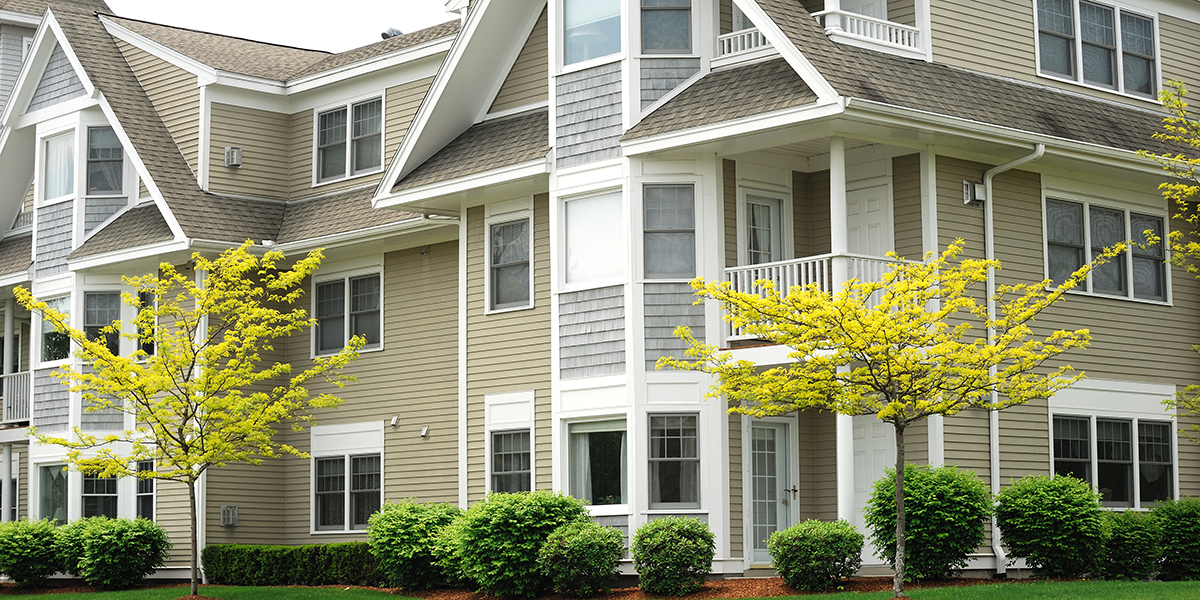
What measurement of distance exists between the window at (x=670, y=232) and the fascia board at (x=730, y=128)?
0.74 metres

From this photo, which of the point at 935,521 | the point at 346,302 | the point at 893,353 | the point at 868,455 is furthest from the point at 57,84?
the point at 935,521

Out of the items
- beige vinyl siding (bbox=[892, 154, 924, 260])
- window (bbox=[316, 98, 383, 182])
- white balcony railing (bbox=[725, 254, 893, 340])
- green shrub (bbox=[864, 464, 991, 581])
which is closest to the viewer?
green shrub (bbox=[864, 464, 991, 581])

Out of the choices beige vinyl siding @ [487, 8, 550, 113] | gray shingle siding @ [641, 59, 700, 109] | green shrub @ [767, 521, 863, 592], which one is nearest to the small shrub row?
beige vinyl siding @ [487, 8, 550, 113]

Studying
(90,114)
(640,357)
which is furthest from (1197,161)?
(90,114)

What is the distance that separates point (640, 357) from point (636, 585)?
328 cm

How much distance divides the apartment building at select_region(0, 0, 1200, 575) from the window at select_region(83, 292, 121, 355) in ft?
0.18

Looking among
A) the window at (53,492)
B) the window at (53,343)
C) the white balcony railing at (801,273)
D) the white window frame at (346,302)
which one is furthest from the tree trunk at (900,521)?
the window at (53,343)

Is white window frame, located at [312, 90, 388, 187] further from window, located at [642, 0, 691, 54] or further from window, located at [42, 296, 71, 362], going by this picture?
window, located at [642, 0, 691, 54]

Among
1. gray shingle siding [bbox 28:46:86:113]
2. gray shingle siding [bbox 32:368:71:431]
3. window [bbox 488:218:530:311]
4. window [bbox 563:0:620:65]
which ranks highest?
gray shingle siding [bbox 28:46:86:113]

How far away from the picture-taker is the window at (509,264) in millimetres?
23406

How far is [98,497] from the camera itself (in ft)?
92.2

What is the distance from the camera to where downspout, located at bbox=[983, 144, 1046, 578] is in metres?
20.1

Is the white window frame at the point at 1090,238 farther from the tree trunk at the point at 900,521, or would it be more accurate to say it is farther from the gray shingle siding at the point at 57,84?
the gray shingle siding at the point at 57,84

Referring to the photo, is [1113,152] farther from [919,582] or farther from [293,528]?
[293,528]
